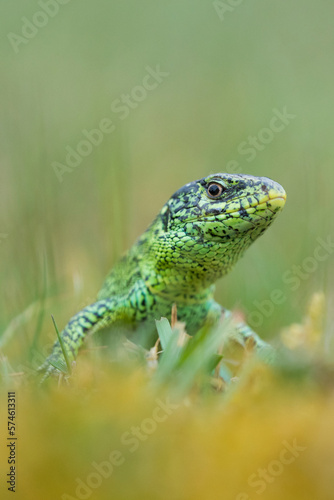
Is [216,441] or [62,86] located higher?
[216,441]

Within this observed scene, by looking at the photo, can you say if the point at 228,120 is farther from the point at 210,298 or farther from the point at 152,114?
the point at 210,298

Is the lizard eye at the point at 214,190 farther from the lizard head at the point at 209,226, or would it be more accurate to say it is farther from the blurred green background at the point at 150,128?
the blurred green background at the point at 150,128

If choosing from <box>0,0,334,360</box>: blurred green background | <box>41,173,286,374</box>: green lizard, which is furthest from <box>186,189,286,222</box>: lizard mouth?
<box>0,0,334,360</box>: blurred green background

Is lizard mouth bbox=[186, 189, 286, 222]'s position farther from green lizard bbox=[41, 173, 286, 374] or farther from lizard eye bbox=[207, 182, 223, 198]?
lizard eye bbox=[207, 182, 223, 198]

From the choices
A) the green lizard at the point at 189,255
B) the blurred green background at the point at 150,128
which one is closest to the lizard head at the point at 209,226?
the green lizard at the point at 189,255

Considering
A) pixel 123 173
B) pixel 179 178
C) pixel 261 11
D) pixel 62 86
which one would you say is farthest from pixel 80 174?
pixel 261 11
